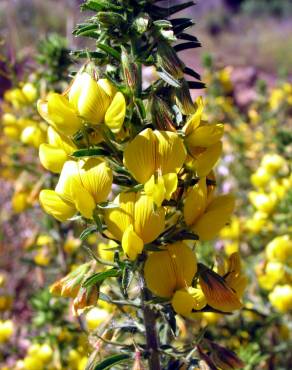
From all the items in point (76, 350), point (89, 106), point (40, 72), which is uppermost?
point (89, 106)

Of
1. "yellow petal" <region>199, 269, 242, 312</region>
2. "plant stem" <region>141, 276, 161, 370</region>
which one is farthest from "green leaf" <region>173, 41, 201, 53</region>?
"plant stem" <region>141, 276, 161, 370</region>

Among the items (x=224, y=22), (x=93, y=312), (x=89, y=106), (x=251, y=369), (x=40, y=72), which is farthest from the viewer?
(x=224, y=22)

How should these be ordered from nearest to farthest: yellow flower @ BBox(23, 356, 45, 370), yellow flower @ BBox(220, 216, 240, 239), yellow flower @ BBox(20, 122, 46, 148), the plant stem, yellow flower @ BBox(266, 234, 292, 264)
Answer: the plant stem, yellow flower @ BBox(23, 356, 45, 370), yellow flower @ BBox(266, 234, 292, 264), yellow flower @ BBox(20, 122, 46, 148), yellow flower @ BBox(220, 216, 240, 239)

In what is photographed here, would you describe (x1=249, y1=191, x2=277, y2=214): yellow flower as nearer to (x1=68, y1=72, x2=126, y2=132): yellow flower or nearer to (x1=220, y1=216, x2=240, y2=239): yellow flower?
(x1=220, y1=216, x2=240, y2=239): yellow flower

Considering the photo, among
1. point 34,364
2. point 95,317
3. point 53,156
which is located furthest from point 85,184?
point 34,364

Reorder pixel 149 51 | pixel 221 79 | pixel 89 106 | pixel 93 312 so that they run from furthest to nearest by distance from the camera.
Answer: pixel 221 79 → pixel 93 312 → pixel 149 51 → pixel 89 106

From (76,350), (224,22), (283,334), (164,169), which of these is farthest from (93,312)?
(224,22)

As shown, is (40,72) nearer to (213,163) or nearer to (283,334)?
(213,163)

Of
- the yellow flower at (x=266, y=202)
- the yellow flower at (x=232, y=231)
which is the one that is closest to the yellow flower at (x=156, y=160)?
the yellow flower at (x=266, y=202)

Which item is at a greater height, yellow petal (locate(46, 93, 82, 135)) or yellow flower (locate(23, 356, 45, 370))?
yellow petal (locate(46, 93, 82, 135))
